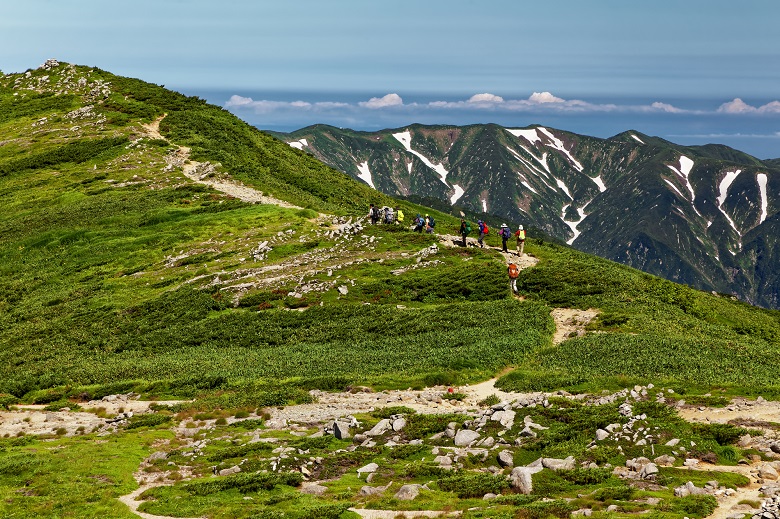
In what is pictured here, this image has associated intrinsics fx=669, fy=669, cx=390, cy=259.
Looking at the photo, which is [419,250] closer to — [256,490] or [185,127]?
[256,490]

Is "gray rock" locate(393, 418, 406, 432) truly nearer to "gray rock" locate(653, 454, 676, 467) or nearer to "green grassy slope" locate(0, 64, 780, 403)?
"green grassy slope" locate(0, 64, 780, 403)

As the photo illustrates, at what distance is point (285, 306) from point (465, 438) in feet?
99.3

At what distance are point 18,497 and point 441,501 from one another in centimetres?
1422

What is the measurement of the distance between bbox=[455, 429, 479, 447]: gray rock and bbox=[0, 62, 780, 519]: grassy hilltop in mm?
1528

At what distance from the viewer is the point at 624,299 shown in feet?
159

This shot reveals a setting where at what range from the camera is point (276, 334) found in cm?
4881

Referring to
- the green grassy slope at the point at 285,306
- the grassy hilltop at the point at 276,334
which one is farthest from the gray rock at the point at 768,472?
the green grassy slope at the point at 285,306

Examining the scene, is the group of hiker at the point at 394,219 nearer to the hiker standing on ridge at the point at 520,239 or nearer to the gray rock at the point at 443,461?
the hiker standing on ridge at the point at 520,239

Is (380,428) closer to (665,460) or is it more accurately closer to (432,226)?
(665,460)

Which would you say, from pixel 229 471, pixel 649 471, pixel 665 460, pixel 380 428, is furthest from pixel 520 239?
pixel 229 471

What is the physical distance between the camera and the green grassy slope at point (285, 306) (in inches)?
1505

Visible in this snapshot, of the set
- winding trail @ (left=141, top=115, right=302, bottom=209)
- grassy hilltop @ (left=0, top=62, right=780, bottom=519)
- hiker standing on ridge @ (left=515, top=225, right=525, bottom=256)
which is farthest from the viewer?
winding trail @ (left=141, top=115, right=302, bottom=209)

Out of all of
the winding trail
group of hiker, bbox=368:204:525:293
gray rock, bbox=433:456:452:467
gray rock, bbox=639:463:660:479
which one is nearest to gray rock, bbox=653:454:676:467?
gray rock, bbox=639:463:660:479

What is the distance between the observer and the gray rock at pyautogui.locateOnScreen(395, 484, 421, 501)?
68.5 feet
